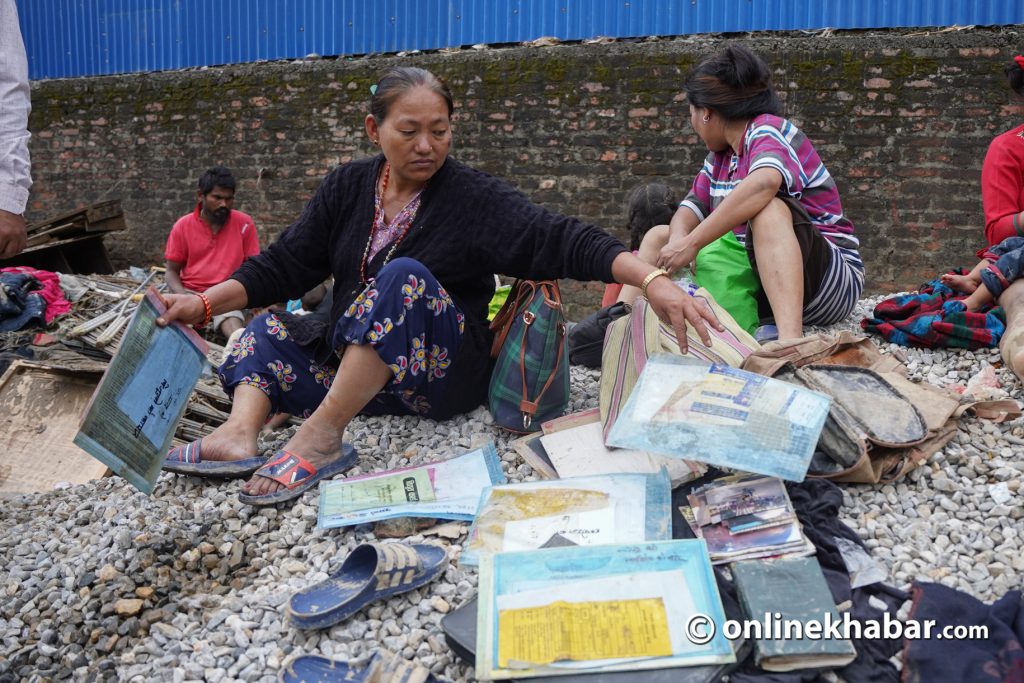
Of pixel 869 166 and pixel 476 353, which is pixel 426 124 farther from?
pixel 869 166

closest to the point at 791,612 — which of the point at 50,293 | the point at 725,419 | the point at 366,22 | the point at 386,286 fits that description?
the point at 725,419

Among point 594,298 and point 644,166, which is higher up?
point 644,166

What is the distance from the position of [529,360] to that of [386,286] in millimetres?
566

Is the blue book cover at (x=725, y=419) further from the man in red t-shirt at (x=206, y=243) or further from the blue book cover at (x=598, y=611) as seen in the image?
the man in red t-shirt at (x=206, y=243)

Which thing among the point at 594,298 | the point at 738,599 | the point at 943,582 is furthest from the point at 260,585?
the point at 594,298

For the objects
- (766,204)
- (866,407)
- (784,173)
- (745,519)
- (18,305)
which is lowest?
(18,305)

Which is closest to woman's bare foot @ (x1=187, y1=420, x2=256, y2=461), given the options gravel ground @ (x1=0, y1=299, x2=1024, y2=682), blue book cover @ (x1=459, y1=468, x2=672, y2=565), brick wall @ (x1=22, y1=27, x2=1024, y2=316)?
gravel ground @ (x1=0, y1=299, x2=1024, y2=682)

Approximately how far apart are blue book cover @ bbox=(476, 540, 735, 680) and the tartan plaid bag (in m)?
0.85

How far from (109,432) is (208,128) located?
20.9 ft

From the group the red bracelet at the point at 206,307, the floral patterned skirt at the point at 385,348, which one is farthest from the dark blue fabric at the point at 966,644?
the red bracelet at the point at 206,307

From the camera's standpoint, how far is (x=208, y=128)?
8109 mm

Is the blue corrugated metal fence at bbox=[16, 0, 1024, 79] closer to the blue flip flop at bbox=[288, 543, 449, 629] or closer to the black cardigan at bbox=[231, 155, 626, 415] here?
the black cardigan at bbox=[231, 155, 626, 415]

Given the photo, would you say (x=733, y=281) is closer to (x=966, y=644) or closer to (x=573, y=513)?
(x=573, y=513)

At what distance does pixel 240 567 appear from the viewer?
242cm
